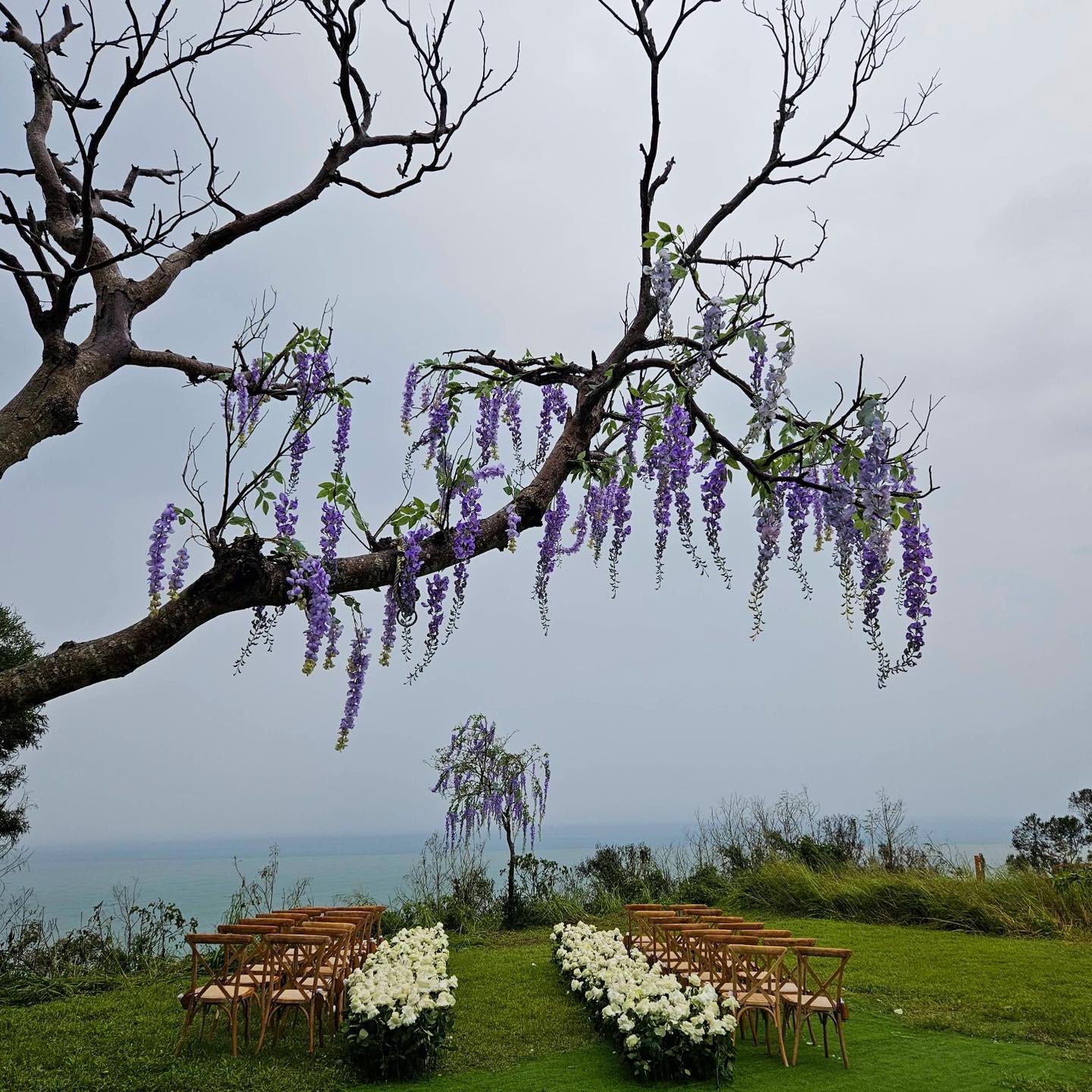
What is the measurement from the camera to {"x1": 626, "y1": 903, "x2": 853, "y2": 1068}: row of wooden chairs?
5.09 metres

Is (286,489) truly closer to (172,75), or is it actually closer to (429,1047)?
(172,75)

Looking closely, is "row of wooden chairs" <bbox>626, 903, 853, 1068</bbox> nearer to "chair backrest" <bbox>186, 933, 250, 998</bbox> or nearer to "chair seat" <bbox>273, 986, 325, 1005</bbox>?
"chair seat" <bbox>273, 986, 325, 1005</bbox>

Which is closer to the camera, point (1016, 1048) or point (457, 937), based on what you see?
point (1016, 1048)

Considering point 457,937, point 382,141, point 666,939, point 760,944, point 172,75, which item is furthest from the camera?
point 457,937

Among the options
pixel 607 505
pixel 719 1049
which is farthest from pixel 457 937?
pixel 607 505

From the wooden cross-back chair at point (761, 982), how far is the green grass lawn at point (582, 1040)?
0.72 feet

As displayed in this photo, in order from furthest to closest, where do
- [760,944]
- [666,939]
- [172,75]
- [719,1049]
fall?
[666,939] < [760,944] < [719,1049] < [172,75]

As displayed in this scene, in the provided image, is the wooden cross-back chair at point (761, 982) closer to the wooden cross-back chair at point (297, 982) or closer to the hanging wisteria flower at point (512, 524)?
the wooden cross-back chair at point (297, 982)

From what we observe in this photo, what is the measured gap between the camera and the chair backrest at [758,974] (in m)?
5.05

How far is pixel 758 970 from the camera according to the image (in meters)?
5.39

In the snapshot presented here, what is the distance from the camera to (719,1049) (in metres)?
4.71

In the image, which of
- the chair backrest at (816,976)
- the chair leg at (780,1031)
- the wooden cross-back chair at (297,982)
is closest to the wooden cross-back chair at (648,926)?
the chair backrest at (816,976)

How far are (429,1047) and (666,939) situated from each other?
2.08 m

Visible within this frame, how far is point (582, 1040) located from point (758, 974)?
121cm
